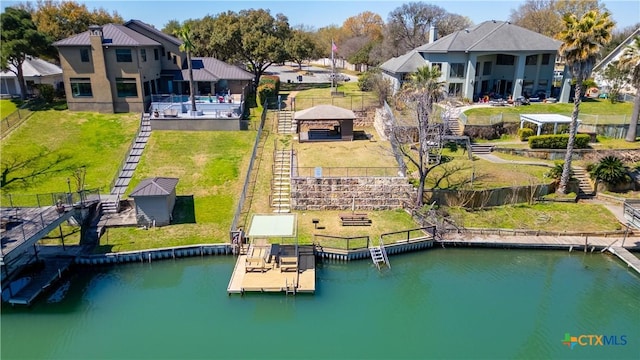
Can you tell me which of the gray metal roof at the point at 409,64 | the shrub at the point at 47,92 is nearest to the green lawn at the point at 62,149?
the shrub at the point at 47,92

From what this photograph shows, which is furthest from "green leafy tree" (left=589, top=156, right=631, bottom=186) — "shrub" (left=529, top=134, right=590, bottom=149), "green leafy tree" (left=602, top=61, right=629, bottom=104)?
"green leafy tree" (left=602, top=61, right=629, bottom=104)

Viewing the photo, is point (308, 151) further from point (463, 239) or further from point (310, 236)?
point (463, 239)

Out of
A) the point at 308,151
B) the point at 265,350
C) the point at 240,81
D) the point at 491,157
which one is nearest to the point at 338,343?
the point at 265,350

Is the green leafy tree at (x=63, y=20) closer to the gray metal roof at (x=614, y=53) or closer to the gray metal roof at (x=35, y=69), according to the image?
the gray metal roof at (x=35, y=69)

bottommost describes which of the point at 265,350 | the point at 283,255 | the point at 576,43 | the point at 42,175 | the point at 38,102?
the point at 265,350

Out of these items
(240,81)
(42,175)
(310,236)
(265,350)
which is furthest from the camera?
(240,81)

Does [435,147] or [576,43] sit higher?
[576,43]
